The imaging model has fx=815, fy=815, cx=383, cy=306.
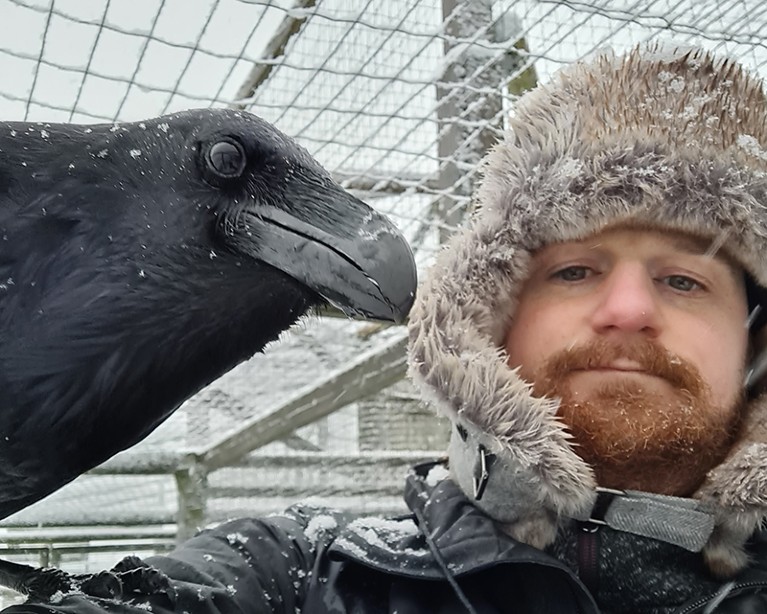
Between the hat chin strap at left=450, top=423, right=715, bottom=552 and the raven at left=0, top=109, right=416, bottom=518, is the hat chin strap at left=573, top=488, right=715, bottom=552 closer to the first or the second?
the hat chin strap at left=450, top=423, right=715, bottom=552

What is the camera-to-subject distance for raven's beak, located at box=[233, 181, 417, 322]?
1.81ft

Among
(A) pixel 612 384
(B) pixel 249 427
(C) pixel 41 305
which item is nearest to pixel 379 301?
(C) pixel 41 305

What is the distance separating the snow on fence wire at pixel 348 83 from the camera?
110cm

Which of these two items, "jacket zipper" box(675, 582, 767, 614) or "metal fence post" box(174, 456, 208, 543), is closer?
"jacket zipper" box(675, 582, 767, 614)

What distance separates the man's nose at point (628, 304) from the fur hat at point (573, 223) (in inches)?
2.6

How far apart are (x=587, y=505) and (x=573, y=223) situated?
1.01 ft

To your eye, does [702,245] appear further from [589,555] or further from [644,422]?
[589,555]

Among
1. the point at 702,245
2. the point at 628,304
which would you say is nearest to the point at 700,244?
the point at 702,245

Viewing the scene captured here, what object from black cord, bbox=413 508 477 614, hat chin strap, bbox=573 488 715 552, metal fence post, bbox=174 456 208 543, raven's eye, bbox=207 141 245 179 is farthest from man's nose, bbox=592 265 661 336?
metal fence post, bbox=174 456 208 543

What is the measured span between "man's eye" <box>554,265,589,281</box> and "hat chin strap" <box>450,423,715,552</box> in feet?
0.71

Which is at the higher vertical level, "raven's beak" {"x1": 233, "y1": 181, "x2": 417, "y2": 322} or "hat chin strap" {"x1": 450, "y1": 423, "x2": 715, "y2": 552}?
"raven's beak" {"x1": 233, "y1": 181, "x2": 417, "y2": 322}

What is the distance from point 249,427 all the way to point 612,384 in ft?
2.94

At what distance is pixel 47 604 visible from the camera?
562 mm

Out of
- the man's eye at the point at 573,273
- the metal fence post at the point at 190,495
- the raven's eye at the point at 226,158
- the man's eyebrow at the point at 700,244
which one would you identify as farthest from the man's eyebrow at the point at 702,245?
the metal fence post at the point at 190,495
